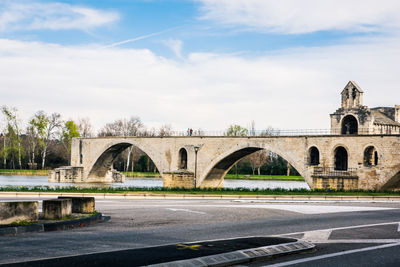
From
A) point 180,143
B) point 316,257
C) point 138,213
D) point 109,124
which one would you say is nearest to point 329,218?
point 138,213

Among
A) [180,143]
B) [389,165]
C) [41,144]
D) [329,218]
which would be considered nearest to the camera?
[329,218]

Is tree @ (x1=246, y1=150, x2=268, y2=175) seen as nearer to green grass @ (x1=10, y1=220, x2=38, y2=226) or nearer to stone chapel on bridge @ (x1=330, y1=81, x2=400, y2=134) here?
stone chapel on bridge @ (x1=330, y1=81, x2=400, y2=134)

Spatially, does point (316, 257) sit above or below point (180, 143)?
below

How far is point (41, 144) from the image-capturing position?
85.6 meters

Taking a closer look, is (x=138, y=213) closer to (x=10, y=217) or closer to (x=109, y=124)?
(x=10, y=217)

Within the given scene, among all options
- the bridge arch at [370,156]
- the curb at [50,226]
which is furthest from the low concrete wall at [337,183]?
the curb at [50,226]

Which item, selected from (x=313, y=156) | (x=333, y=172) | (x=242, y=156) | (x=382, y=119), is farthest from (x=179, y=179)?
(x=382, y=119)

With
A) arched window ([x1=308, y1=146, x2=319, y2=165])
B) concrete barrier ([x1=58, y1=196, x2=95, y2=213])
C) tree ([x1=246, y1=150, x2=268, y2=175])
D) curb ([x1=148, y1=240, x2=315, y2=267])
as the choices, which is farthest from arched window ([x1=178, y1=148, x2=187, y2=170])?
curb ([x1=148, y1=240, x2=315, y2=267])

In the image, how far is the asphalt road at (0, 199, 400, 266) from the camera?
8469mm

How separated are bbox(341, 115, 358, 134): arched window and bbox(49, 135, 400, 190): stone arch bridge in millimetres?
2432

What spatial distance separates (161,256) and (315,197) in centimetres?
2170

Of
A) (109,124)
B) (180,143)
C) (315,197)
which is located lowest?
(315,197)

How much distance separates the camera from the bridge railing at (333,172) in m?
41.9

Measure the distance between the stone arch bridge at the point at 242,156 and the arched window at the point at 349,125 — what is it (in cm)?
243
